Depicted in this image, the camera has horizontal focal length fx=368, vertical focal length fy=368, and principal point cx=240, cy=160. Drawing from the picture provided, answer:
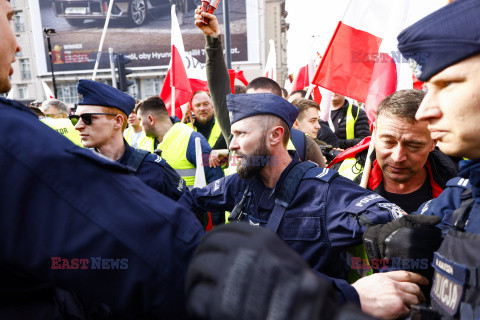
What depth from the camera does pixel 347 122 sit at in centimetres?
573

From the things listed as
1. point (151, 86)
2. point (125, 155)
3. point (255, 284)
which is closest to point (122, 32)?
point (151, 86)

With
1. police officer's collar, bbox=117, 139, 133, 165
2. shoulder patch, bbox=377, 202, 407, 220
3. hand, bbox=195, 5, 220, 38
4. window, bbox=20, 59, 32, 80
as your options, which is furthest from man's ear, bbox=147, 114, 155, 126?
window, bbox=20, 59, 32, 80

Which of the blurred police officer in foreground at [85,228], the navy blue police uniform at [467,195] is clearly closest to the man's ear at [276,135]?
the navy blue police uniform at [467,195]

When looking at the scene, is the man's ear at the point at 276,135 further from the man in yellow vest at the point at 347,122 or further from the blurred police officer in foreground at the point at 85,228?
the man in yellow vest at the point at 347,122

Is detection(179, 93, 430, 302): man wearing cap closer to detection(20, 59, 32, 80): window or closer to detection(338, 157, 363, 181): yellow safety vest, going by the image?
detection(338, 157, 363, 181): yellow safety vest

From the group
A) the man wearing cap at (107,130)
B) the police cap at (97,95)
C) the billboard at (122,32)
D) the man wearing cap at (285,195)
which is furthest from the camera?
the billboard at (122,32)

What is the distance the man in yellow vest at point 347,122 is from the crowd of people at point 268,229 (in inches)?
125

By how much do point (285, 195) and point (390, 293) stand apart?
0.97 m

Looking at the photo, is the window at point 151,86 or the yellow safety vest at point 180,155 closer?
the yellow safety vest at point 180,155

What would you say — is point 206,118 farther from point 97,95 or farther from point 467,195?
point 467,195

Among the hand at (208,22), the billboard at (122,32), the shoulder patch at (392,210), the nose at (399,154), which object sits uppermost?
the billboard at (122,32)

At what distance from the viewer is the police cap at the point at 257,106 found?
Answer: 2.55 m

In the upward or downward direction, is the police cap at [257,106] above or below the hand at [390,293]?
above

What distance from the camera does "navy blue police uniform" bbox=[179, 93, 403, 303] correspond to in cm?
197
